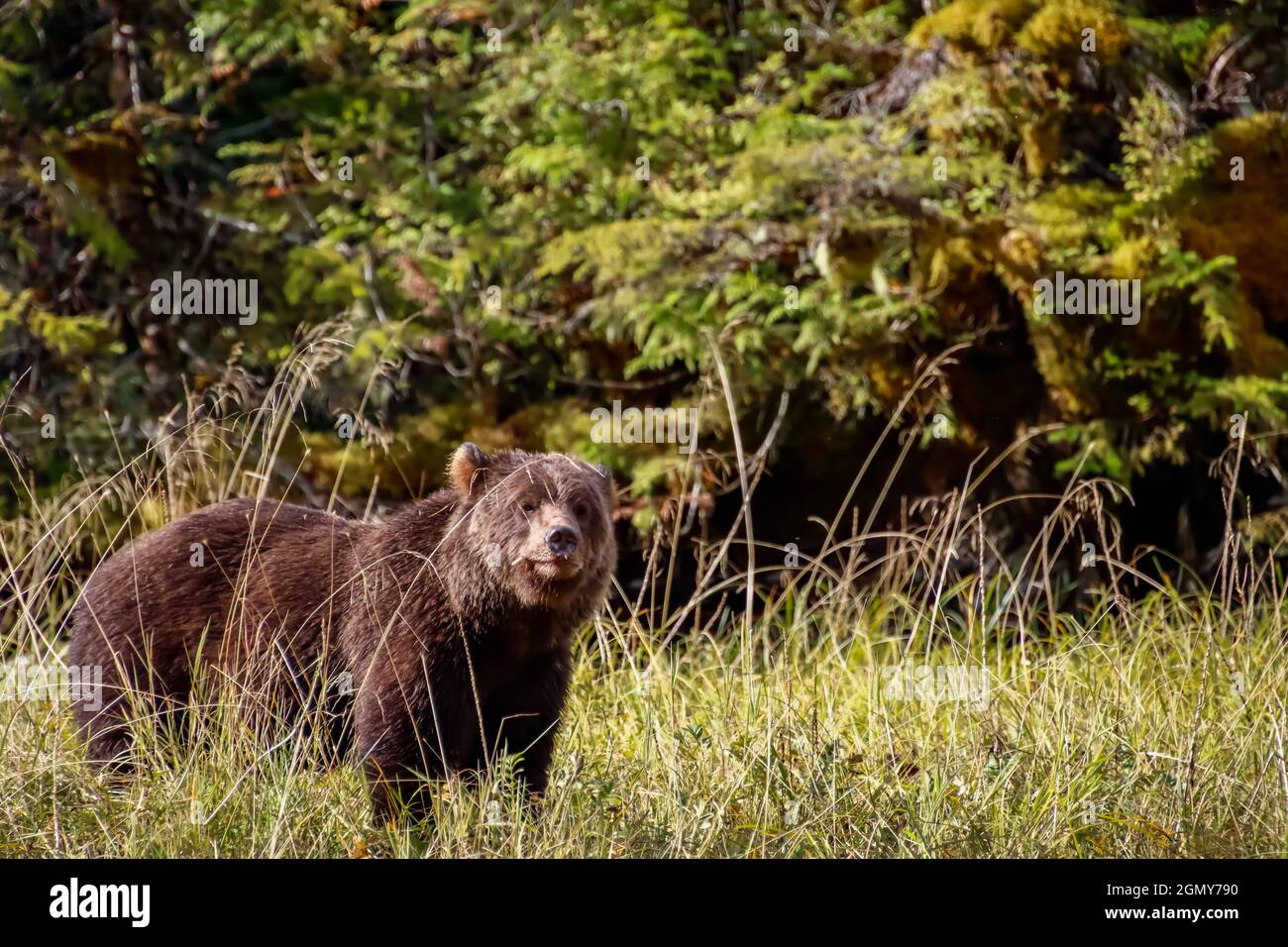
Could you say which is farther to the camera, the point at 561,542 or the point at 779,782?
the point at 561,542

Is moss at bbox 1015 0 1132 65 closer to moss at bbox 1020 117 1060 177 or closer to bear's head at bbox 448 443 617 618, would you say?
moss at bbox 1020 117 1060 177

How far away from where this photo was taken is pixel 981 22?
8.28 meters

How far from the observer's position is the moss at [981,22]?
27.2ft

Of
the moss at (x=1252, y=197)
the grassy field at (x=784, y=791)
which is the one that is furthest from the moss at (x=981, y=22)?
the grassy field at (x=784, y=791)

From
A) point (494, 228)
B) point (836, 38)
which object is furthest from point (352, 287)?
point (836, 38)

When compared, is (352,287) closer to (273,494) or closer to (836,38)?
(273,494)

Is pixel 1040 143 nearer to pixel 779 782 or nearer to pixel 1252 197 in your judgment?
pixel 1252 197

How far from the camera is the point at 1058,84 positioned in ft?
28.2

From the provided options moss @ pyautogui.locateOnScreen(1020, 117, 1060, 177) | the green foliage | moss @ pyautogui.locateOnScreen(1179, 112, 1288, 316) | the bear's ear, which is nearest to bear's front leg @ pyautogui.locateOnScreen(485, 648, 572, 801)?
the bear's ear

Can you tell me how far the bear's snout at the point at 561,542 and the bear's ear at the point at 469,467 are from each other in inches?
21.4

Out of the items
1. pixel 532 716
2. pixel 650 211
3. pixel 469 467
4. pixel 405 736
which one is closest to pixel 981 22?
pixel 650 211

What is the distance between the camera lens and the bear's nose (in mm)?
4590

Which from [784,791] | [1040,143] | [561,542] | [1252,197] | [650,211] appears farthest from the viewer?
[650,211]

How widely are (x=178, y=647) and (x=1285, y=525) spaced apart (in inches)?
225
